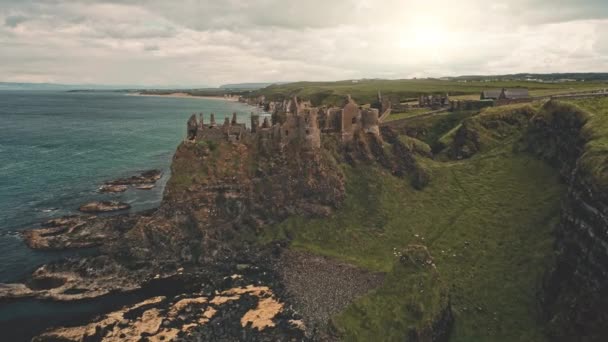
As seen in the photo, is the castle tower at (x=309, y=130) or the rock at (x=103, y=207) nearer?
the castle tower at (x=309, y=130)

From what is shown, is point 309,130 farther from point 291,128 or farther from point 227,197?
point 227,197

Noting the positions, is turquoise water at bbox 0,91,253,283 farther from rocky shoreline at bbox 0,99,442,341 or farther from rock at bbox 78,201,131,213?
rocky shoreline at bbox 0,99,442,341

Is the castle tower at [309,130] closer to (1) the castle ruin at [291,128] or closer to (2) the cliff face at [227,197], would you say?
(1) the castle ruin at [291,128]

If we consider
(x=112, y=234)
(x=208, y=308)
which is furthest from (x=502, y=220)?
(x=112, y=234)

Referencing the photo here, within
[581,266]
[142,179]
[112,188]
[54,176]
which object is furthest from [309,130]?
[54,176]

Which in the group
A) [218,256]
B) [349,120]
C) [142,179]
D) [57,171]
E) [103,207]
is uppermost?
[349,120]

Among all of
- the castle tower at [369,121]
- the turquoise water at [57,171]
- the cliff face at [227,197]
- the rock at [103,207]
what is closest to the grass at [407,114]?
the castle tower at [369,121]
